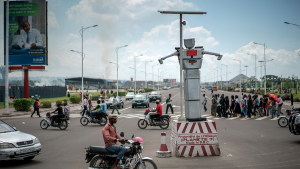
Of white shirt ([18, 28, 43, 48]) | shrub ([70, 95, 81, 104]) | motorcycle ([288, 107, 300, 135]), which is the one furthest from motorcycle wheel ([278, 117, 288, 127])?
shrub ([70, 95, 81, 104])

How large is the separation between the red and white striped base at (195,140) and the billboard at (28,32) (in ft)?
108

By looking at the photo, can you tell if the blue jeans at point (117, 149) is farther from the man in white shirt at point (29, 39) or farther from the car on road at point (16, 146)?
the man in white shirt at point (29, 39)

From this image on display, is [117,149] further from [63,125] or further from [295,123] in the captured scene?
[63,125]

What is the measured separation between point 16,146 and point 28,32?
3280cm

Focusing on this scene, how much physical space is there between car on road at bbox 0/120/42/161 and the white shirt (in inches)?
1230

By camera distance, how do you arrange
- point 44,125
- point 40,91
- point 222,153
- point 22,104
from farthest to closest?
point 40,91 → point 22,104 → point 44,125 → point 222,153

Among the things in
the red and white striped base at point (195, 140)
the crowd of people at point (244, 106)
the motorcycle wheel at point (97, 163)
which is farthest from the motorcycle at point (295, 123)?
the crowd of people at point (244, 106)

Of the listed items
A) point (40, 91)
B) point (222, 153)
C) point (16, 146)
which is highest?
point (40, 91)

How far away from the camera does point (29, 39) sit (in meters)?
37.7

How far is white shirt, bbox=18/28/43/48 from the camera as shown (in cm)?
3728

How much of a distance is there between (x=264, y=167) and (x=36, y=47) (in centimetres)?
3577

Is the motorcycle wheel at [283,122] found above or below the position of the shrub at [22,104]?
below

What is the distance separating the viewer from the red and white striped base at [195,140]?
9.50 metres

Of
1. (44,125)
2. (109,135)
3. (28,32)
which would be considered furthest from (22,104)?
(109,135)
